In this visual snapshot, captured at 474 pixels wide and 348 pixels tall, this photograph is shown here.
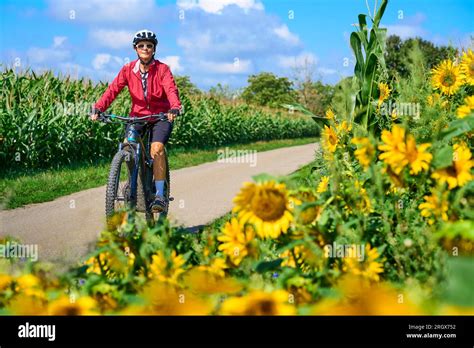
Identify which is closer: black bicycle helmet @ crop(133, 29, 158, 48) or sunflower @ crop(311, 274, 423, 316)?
sunflower @ crop(311, 274, 423, 316)

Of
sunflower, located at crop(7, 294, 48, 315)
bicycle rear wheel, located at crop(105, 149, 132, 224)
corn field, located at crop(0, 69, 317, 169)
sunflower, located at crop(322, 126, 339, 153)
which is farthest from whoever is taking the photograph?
corn field, located at crop(0, 69, 317, 169)

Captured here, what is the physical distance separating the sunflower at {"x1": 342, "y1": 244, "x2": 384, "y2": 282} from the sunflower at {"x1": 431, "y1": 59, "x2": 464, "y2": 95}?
299 cm

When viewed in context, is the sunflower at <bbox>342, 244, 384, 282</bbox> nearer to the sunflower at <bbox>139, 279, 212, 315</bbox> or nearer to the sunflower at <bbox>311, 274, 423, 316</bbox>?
the sunflower at <bbox>311, 274, 423, 316</bbox>

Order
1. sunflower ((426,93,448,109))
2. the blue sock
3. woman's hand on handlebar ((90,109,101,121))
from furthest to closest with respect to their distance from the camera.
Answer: the blue sock
woman's hand on handlebar ((90,109,101,121))
sunflower ((426,93,448,109))

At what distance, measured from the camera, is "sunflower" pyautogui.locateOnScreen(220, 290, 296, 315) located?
1.55 meters

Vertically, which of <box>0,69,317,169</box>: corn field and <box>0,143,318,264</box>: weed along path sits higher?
<box>0,69,317,169</box>: corn field

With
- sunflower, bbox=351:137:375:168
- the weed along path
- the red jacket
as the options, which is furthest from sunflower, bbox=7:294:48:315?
the red jacket

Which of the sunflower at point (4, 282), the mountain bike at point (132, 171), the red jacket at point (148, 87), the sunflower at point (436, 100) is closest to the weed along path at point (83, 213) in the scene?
the mountain bike at point (132, 171)

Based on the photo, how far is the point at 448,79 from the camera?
15.4 ft

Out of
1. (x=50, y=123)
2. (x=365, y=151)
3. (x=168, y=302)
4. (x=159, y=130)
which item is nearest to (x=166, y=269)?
(x=168, y=302)

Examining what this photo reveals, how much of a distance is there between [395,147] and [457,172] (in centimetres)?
26

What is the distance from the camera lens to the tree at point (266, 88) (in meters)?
70.6
